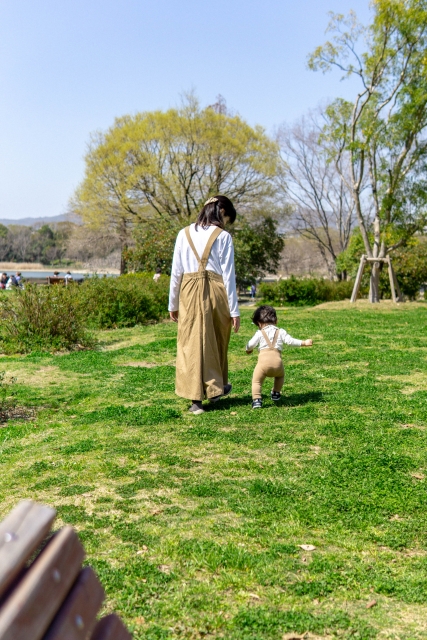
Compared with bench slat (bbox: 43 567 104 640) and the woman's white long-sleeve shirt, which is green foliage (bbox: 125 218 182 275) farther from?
bench slat (bbox: 43 567 104 640)

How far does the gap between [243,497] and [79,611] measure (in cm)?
257

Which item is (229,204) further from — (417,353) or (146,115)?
(146,115)

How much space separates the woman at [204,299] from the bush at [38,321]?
17.6ft

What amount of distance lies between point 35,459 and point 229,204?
2.67 metres

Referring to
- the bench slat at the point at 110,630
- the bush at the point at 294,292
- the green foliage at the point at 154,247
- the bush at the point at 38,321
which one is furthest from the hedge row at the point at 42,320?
the green foliage at the point at 154,247

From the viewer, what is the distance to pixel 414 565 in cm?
288

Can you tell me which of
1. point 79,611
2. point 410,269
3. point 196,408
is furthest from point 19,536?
point 410,269

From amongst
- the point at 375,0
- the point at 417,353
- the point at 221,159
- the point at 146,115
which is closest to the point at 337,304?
the point at 375,0

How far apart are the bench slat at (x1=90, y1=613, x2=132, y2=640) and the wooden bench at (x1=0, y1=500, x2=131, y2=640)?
33 mm

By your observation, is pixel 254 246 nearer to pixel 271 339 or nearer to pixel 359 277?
pixel 359 277

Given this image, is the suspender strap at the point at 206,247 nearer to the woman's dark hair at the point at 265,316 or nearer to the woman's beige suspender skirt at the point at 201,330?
the woman's beige suspender skirt at the point at 201,330

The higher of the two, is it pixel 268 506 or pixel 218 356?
pixel 218 356

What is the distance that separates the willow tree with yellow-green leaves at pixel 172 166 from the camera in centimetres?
3167

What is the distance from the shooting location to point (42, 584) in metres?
1.07
